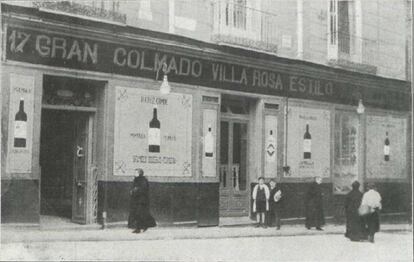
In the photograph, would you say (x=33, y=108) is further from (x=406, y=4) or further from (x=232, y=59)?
(x=406, y=4)

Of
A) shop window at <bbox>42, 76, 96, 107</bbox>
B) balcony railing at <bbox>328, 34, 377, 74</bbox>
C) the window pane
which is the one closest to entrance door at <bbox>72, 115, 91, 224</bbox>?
shop window at <bbox>42, 76, 96, 107</bbox>

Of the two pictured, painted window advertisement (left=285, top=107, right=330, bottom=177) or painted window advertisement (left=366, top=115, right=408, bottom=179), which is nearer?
painted window advertisement (left=285, top=107, right=330, bottom=177)

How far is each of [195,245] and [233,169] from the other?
12.4 ft

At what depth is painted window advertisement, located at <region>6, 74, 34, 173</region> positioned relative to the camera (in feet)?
31.7

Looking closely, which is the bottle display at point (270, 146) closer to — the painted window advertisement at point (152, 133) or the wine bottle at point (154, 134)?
the painted window advertisement at point (152, 133)

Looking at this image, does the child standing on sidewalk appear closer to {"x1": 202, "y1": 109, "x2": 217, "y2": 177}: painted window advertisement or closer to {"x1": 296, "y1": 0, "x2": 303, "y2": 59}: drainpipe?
{"x1": 202, "y1": 109, "x2": 217, "y2": 177}: painted window advertisement

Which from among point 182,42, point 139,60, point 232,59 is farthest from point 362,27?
point 139,60

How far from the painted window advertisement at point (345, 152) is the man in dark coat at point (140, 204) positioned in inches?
232

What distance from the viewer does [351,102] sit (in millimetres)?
15633

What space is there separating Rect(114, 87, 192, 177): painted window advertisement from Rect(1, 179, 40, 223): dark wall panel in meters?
1.74

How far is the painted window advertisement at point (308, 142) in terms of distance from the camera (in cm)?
1424

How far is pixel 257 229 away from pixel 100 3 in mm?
5758

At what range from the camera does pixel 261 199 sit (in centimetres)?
1325

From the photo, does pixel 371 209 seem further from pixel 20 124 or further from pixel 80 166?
pixel 20 124
